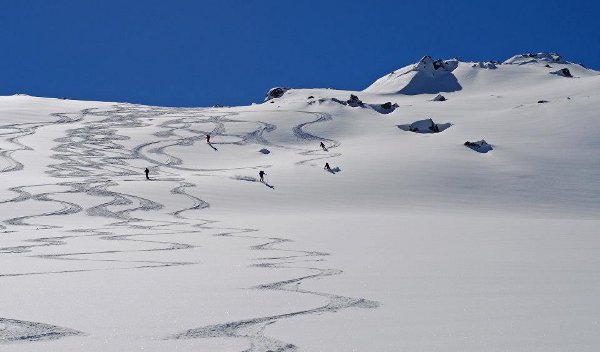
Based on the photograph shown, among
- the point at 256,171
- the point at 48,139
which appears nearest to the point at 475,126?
the point at 256,171

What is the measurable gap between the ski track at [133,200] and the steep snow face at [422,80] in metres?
29.5

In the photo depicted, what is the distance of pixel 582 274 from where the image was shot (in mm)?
9711

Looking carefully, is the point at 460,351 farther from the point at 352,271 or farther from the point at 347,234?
the point at 347,234

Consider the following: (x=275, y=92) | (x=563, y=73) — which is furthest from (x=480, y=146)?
(x=563, y=73)

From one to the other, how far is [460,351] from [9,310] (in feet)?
16.0

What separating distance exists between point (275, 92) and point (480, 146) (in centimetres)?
4394

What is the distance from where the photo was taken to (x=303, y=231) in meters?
18.9

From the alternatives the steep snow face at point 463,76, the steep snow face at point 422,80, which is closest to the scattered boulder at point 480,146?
the steep snow face at point 463,76

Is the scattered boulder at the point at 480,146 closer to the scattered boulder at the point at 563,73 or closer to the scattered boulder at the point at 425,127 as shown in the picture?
the scattered boulder at the point at 425,127

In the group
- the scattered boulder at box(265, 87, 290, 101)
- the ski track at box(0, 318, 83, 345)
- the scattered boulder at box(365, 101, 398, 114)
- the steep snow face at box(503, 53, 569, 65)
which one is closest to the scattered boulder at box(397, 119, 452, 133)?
the scattered boulder at box(365, 101, 398, 114)

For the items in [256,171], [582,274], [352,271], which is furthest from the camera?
[256,171]

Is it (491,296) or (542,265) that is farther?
(542,265)

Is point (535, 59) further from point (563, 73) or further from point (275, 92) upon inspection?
point (275, 92)

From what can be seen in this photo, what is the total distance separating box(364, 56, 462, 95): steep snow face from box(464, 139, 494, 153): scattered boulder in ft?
139
